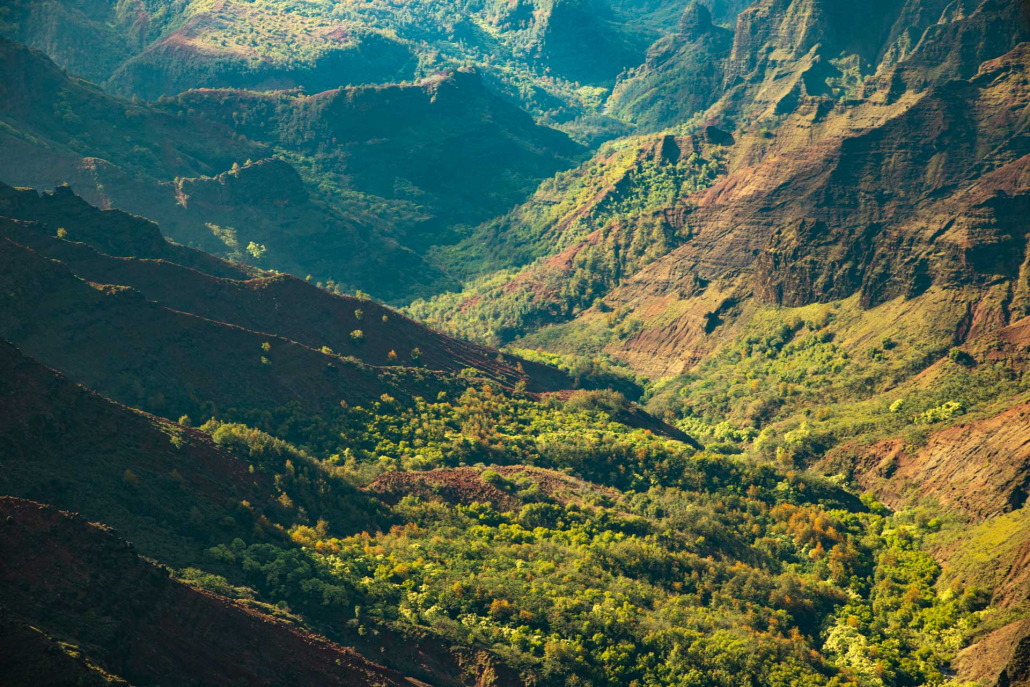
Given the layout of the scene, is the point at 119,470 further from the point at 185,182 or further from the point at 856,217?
the point at 185,182

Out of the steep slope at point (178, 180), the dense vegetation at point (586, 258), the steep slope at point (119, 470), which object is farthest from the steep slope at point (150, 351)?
the steep slope at point (178, 180)

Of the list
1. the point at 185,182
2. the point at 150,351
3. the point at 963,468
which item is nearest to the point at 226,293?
the point at 150,351

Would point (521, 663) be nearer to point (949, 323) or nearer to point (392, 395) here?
point (392, 395)

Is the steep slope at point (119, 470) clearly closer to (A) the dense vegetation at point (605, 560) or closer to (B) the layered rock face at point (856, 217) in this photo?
(A) the dense vegetation at point (605, 560)

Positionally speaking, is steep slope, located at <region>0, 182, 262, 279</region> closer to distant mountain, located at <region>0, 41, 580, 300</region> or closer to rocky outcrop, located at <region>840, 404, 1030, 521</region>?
distant mountain, located at <region>0, 41, 580, 300</region>

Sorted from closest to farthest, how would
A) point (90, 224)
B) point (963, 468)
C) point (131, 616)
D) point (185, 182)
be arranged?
point (131, 616), point (963, 468), point (90, 224), point (185, 182)

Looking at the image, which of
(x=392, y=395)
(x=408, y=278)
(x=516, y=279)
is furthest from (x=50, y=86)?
(x=392, y=395)

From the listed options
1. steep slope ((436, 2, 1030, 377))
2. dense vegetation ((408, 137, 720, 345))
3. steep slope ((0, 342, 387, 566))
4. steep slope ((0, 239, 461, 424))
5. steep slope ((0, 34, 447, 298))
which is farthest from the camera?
dense vegetation ((408, 137, 720, 345))

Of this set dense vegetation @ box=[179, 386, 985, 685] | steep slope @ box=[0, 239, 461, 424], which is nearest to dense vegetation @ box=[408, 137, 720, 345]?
dense vegetation @ box=[179, 386, 985, 685]
